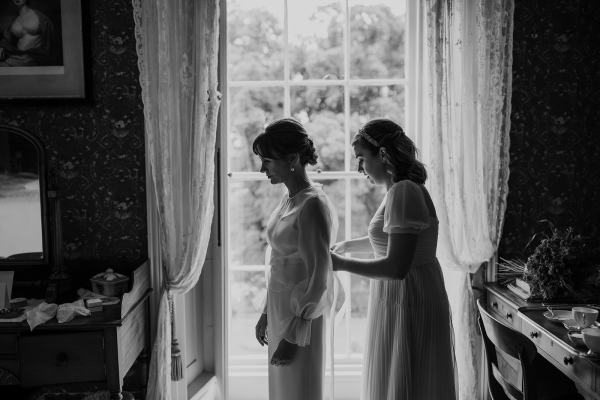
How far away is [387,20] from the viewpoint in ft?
10.0

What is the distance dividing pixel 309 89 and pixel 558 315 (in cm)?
175

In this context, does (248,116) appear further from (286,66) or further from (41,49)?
(41,49)

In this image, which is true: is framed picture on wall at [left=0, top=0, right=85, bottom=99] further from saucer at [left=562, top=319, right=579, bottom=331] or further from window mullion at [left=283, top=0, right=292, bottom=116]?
saucer at [left=562, top=319, right=579, bottom=331]

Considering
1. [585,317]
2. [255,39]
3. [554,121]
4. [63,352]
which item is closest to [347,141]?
[255,39]

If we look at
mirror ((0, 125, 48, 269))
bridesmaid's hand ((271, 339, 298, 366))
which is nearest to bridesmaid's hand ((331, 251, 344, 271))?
bridesmaid's hand ((271, 339, 298, 366))

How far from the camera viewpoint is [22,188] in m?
2.68

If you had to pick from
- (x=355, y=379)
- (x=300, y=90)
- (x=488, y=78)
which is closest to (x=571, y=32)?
(x=488, y=78)

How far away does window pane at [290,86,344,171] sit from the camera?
10.1 ft

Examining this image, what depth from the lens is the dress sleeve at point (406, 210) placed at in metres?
1.92

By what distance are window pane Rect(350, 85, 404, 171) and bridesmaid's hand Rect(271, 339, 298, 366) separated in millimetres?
1376

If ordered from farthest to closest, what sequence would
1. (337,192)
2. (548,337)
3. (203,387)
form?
(337,192) → (203,387) → (548,337)

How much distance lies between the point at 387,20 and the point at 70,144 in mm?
1880

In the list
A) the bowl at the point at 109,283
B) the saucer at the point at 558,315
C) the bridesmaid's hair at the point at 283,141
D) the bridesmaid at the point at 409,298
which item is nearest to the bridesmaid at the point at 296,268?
the bridesmaid's hair at the point at 283,141

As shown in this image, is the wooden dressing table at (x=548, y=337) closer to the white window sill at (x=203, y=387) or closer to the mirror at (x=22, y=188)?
the white window sill at (x=203, y=387)
